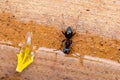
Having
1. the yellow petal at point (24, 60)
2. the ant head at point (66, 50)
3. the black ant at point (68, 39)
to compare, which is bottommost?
Result: the yellow petal at point (24, 60)

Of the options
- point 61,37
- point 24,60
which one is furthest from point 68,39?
point 24,60

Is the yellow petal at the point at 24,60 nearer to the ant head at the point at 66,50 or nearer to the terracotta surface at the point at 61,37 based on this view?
the terracotta surface at the point at 61,37

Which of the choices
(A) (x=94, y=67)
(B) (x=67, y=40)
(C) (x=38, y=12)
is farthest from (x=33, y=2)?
(A) (x=94, y=67)

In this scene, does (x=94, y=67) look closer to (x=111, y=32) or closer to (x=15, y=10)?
(x=111, y=32)

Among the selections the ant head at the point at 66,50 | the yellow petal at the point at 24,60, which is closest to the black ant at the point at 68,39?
the ant head at the point at 66,50

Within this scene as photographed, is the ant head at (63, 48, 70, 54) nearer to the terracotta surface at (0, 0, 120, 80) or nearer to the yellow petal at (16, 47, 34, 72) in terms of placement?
the terracotta surface at (0, 0, 120, 80)

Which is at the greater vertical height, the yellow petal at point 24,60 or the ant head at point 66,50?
the ant head at point 66,50
